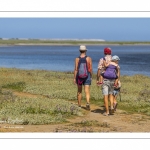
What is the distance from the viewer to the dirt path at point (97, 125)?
35.9 feet

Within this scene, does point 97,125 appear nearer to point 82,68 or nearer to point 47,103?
point 82,68

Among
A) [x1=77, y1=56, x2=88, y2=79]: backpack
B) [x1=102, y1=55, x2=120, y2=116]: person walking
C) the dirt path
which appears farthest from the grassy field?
[x1=77, y1=56, x2=88, y2=79]: backpack

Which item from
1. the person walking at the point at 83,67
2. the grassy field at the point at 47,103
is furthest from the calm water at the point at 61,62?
the person walking at the point at 83,67

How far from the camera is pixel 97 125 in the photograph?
1173cm

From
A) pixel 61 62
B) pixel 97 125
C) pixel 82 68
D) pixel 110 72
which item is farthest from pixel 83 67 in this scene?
pixel 61 62

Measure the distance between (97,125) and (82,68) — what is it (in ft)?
8.87

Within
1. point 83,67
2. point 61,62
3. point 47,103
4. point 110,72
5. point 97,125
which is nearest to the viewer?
point 97,125

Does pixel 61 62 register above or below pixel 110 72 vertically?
above

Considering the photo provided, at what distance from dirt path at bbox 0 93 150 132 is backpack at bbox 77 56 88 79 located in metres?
1.23

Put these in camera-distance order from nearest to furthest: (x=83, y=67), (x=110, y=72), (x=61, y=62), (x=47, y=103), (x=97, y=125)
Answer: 1. (x=97, y=125)
2. (x=110, y=72)
3. (x=83, y=67)
4. (x=47, y=103)
5. (x=61, y=62)

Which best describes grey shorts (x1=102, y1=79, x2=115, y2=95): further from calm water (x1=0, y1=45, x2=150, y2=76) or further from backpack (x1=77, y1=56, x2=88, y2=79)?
calm water (x1=0, y1=45, x2=150, y2=76)

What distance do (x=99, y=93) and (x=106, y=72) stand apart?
5.14 m
